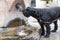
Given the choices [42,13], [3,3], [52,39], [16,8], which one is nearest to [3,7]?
[3,3]

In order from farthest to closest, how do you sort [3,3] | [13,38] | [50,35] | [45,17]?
1. [3,3]
2. [50,35]
3. [45,17]
4. [13,38]

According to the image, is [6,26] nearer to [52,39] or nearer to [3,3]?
[3,3]

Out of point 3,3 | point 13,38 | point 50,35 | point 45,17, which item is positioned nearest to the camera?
point 13,38

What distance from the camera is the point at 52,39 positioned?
2.29 m

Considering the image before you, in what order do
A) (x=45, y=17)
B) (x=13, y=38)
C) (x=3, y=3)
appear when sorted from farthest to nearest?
(x=3, y=3) → (x=45, y=17) → (x=13, y=38)

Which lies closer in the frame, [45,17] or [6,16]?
[45,17]

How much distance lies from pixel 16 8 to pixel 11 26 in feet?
1.04

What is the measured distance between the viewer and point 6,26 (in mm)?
2684

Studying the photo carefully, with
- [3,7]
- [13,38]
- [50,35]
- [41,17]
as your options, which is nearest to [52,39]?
[50,35]

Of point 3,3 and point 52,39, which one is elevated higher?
point 3,3

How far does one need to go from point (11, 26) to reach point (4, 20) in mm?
153

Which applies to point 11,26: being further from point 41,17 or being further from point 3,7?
point 41,17

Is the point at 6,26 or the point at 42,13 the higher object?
the point at 42,13

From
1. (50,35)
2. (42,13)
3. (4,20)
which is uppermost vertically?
(42,13)
